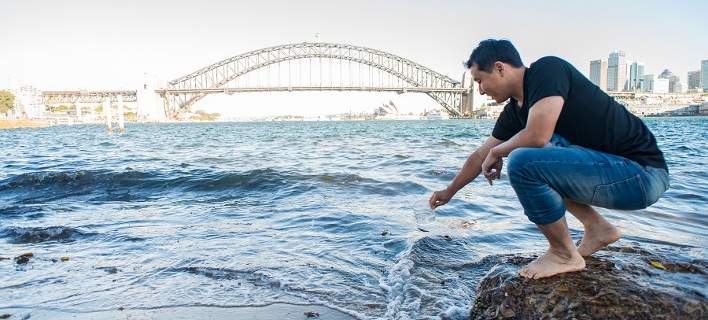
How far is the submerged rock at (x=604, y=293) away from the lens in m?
1.84

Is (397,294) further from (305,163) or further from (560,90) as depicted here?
(305,163)

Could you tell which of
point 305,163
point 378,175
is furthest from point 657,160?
point 305,163

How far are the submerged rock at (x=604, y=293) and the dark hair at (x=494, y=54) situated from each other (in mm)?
945

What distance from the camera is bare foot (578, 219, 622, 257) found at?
2.38m

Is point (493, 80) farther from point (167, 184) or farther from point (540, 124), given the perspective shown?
point (167, 184)

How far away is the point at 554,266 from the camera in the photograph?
216 centimetres

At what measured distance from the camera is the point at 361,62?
84500 mm

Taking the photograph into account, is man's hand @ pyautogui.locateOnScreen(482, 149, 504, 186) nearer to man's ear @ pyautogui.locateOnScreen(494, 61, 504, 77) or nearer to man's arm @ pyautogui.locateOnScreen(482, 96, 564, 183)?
man's arm @ pyautogui.locateOnScreen(482, 96, 564, 183)

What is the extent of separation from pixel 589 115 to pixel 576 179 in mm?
270

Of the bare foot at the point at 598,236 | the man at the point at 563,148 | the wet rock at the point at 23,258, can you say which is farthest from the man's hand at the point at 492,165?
the wet rock at the point at 23,258

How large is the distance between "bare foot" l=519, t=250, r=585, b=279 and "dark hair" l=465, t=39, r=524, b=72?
867 mm

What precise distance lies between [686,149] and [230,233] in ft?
46.6

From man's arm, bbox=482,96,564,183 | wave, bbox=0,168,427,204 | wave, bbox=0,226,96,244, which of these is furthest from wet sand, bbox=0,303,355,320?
wave, bbox=0,168,427,204

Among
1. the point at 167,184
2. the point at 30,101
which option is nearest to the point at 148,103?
the point at 30,101
